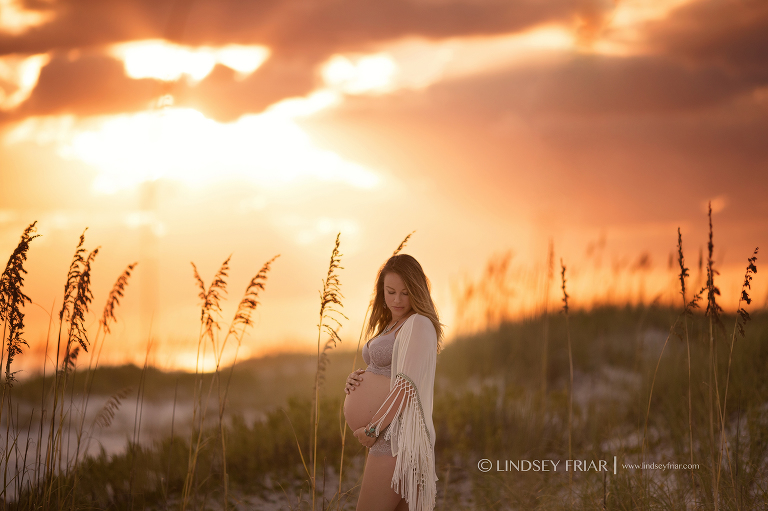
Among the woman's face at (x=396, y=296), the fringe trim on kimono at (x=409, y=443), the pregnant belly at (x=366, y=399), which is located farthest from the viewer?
the woman's face at (x=396, y=296)

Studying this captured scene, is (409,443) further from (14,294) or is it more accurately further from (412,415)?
(14,294)

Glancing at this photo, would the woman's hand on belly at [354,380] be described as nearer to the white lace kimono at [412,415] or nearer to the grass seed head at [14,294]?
the white lace kimono at [412,415]

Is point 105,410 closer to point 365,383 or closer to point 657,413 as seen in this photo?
point 365,383

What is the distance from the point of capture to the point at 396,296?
330 centimetres

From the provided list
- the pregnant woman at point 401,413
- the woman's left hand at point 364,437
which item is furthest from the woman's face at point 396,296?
the woman's left hand at point 364,437

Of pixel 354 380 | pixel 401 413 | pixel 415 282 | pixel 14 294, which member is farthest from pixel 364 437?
pixel 14 294

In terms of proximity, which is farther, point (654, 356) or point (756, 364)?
point (654, 356)

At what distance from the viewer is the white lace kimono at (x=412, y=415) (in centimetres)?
298

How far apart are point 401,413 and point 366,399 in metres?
0.27

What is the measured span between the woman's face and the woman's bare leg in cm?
83

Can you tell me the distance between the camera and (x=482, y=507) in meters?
5.03

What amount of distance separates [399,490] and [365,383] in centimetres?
62

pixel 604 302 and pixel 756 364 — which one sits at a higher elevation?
pixel 604 302

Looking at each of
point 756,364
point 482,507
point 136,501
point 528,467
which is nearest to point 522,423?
point 528,467
